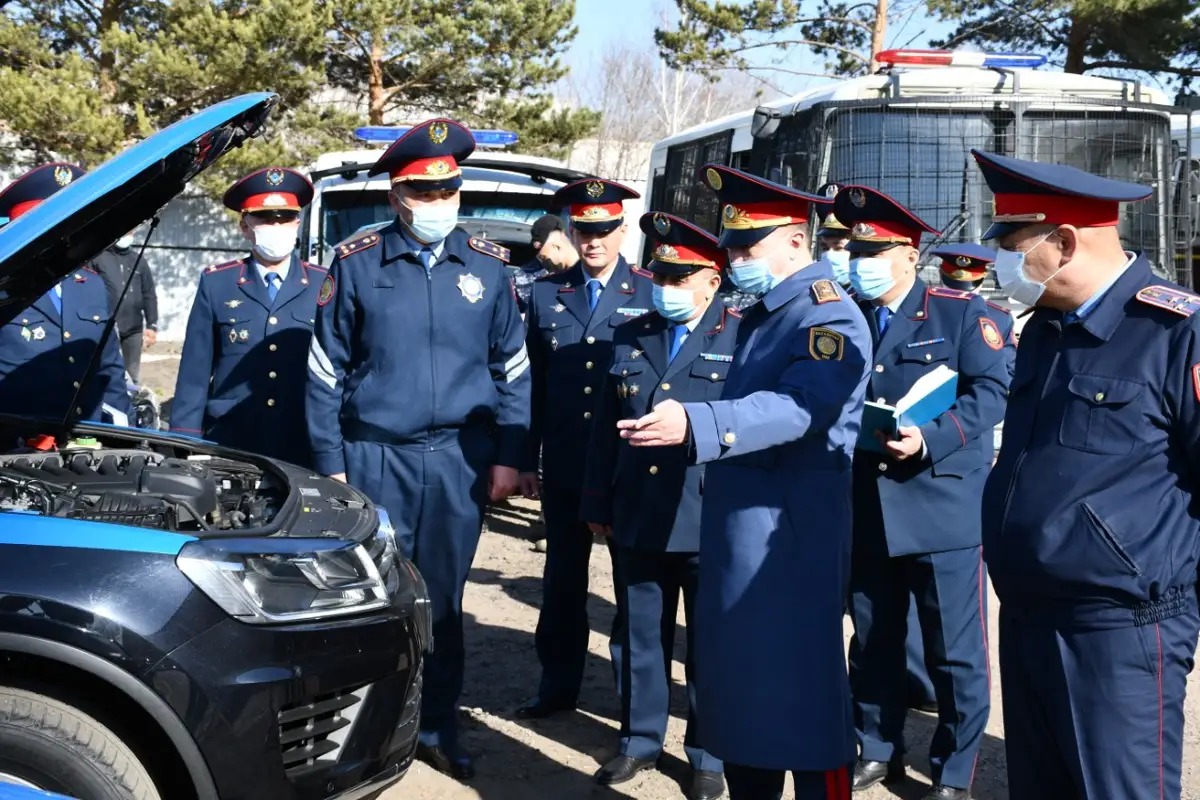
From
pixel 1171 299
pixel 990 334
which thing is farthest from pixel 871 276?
pixel 1171 299

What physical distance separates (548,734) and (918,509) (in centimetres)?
162

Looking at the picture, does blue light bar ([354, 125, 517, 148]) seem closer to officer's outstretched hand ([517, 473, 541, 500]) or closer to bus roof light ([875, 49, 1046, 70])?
bus roof light ([875, 49, 1046, 70])

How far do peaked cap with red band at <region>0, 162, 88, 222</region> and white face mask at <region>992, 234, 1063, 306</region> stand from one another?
3740mm

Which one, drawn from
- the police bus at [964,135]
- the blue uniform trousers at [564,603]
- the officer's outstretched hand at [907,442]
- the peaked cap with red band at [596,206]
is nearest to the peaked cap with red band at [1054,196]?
the officer's outstretched hand at [907,442]

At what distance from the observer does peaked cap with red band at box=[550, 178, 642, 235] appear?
4.91m

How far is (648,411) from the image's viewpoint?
13.7 feet

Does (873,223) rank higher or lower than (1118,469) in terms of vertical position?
higher

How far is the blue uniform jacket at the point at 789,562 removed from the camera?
2979 millimetres

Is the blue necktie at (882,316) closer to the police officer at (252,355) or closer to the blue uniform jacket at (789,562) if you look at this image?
the blue uniform jacket at (789,562)

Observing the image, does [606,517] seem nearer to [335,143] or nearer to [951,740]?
[951,740]

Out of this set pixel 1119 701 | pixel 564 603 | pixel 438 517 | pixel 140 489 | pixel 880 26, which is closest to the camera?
pixel 1119 701

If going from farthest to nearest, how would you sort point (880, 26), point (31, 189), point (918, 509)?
1. point (880, 26)
2. point (31, 189)
3. point (918, 509)

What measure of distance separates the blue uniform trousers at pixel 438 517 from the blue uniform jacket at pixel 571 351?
1.84 ft

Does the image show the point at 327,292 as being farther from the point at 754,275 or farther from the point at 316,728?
the point at 316,728
